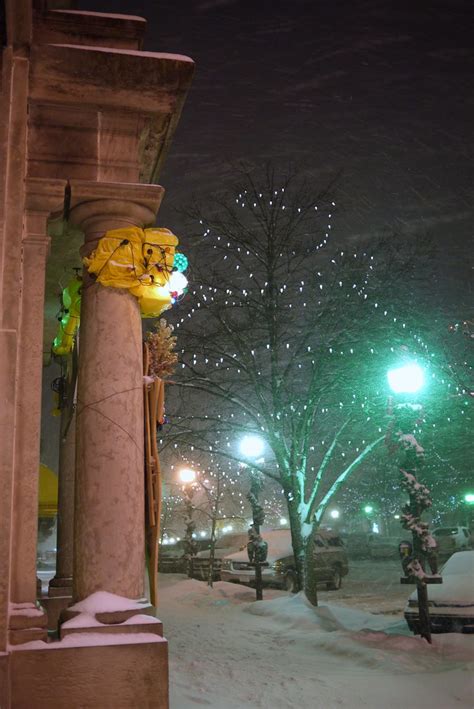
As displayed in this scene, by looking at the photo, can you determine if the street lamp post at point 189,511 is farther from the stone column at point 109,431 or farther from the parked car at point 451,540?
the stone column at point 109,431

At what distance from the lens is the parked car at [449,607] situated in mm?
11336

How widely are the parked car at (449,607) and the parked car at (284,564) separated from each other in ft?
24.8

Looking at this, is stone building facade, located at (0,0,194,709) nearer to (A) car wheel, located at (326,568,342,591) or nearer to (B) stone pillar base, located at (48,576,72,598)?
(B) stone pillar base, located at (48,576,72,598)

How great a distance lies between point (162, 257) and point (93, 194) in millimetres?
815

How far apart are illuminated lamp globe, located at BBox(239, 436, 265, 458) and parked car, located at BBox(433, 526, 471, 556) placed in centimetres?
1853

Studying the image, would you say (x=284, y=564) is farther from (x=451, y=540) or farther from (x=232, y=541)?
(x=451, y=540)

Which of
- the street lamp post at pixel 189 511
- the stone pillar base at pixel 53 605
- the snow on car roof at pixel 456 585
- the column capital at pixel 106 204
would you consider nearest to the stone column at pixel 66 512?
the stone pillar base at pixel 53 605

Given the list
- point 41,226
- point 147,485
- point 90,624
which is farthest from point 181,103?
point 90,624

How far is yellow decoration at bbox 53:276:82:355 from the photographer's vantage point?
7164mm

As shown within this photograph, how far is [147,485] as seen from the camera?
599 centimetres

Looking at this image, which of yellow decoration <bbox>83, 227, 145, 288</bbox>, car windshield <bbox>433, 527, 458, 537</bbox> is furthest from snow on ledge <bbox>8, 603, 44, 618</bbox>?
car windshield <bbox>433, 527, 458, 537</bbox>

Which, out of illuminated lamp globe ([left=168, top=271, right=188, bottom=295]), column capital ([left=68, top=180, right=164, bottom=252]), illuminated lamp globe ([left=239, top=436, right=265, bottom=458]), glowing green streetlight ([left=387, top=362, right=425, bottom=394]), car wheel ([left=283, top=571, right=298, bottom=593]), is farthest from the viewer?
car wheel ([left=283, top=571, right=298, bottom=593])

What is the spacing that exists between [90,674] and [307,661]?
543cm

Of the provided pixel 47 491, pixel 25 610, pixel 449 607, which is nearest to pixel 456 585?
pixel 449 607
